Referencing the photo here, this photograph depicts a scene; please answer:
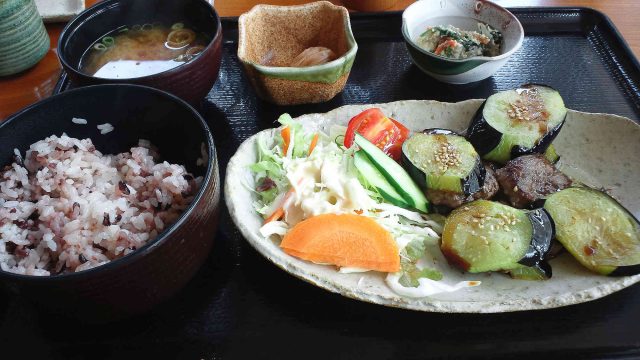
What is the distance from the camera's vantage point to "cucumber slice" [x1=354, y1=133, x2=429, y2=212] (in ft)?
5.69

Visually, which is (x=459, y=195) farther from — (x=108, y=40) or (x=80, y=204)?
(x=108, y=40)

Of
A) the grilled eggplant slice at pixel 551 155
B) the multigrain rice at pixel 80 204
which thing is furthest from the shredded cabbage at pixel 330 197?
the grilled eggplant slice at pixel 551 155

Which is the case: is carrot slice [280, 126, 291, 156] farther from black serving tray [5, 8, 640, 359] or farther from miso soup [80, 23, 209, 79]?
miso soup [80, 23, 209, 79]

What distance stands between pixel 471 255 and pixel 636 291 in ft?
1.74

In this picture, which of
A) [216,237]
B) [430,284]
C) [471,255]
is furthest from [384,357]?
[216,237]

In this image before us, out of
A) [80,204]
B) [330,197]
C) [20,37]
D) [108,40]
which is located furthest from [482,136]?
[20,37]

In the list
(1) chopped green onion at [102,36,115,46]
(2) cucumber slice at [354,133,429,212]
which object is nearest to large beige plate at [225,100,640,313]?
(2) cucumber slice at [354,133,429,212]

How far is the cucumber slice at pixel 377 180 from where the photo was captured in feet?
5.72

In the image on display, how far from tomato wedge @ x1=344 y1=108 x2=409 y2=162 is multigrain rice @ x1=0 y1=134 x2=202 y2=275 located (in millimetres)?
667

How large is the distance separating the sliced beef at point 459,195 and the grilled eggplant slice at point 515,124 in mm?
155

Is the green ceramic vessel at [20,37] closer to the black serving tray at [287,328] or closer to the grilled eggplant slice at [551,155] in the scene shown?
the black serving tray at [287,328]

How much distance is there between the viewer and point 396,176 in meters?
1.75

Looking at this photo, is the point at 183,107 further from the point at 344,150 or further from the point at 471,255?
the point at 471,255

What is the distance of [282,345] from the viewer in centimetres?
142
